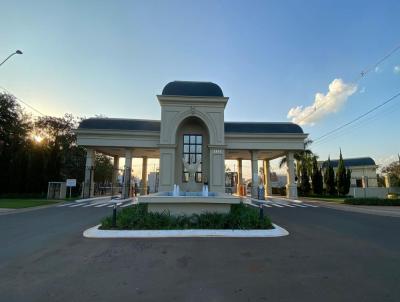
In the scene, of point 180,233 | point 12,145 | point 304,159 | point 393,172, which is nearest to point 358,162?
point 393,172

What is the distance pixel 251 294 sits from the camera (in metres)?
3.72

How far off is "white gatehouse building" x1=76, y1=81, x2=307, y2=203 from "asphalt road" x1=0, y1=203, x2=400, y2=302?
1059 centimetres

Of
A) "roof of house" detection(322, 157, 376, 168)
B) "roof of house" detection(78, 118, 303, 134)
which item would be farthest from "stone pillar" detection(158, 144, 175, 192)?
"roof of house" detection(322, 157, 376, 168)

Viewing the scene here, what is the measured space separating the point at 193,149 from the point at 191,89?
5.42m

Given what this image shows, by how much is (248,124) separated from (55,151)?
76.8 feet

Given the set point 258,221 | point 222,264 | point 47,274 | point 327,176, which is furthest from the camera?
point 327,176

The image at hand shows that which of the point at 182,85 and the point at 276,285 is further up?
the point at 182,85

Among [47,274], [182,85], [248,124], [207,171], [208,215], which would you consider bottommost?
[47,274]

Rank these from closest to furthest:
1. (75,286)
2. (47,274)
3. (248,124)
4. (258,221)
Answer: (75,286) → (47,274) → (258,221) → (248,124)

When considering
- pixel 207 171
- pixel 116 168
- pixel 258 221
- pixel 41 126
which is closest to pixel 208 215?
pixel 258 221

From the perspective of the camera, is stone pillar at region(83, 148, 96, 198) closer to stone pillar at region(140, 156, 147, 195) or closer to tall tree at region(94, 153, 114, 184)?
stone pillar at region(140, 156, 147, 195)

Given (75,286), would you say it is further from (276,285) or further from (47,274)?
(276,285)

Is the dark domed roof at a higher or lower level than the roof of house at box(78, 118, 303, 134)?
higher

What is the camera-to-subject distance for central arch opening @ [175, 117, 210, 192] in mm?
20984
